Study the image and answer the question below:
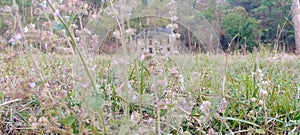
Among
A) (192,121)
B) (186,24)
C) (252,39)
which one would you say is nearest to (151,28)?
(186,24)

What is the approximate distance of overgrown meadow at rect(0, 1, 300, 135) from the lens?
53 centimetres

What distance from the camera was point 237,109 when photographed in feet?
3.15

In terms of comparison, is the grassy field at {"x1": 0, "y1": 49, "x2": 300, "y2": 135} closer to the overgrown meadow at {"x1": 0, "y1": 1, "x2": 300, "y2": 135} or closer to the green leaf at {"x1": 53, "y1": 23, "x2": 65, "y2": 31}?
the overgrown meadow at {"x1": 0, "y1": 1, "x2": 300, "y2": 135}

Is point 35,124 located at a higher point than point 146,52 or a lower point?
lower

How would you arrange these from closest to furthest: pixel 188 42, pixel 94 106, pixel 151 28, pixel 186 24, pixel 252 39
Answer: pixel 94 106 → pixel 151 28 → pixel 186 24 → pixel 188 42 → pixel 252 39

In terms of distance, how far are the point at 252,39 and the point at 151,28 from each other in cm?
1483

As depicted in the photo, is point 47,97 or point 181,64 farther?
point 181,64

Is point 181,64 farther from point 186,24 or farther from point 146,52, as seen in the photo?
point 146,52

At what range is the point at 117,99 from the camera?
1025 mm

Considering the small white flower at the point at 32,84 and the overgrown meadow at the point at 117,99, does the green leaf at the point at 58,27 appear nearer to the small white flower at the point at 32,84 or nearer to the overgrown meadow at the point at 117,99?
the overgrown meadow at the point at 117,99

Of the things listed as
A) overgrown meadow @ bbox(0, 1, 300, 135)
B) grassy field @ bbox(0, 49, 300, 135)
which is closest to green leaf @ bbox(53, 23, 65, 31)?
overgrown meadow @ bbox(0, 1, 300, 135)

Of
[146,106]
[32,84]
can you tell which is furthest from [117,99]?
[32,84]

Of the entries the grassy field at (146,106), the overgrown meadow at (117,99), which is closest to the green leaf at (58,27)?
the overgrown meadow at (117,99)

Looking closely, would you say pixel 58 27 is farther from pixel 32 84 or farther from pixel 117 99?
pixel 117 99
